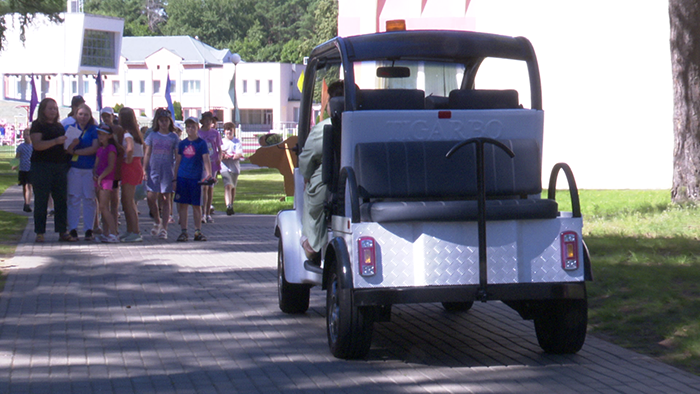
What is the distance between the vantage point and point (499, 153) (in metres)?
6.48

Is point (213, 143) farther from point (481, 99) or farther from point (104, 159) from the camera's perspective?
point (481, 99)

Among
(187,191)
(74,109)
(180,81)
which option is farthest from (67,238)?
(180,81)

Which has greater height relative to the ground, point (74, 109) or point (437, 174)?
point (74, 109)

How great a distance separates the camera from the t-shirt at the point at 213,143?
16.7 metres

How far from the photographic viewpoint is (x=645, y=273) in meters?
9.42

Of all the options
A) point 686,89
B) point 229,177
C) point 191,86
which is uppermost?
point 191,86

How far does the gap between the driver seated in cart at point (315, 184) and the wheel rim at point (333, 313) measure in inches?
23.3

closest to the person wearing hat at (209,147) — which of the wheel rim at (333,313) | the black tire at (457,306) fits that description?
the black tire at (457,306)

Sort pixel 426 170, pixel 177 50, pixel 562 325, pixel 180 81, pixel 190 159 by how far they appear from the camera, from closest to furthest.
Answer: pixel 426 170
pixel 562 325
pixel 190 159
pixel 180 81
pixel 177 50

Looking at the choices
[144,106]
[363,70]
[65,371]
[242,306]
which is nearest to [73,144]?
[242,306]

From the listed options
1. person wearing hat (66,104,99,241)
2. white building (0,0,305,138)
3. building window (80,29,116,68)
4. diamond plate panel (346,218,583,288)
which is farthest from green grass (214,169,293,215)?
white building (0,0,305,138)

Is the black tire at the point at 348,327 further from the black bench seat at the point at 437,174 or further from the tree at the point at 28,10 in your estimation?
the tree at the point at 28,10

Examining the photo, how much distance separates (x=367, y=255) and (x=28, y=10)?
1890 cm

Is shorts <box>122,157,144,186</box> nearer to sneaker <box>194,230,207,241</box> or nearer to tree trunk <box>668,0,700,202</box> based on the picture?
sneaker <box>194,230,207,241</box>
